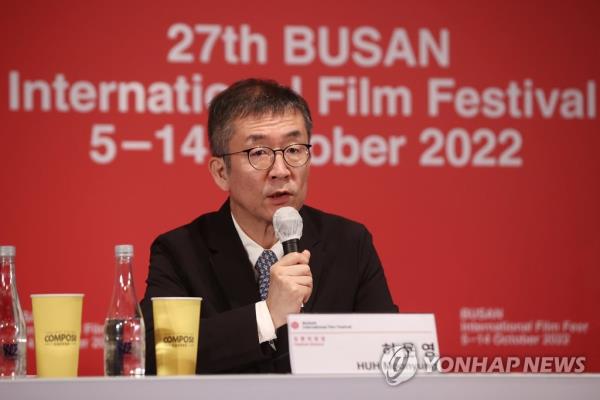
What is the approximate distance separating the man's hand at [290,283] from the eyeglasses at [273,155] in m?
0.53

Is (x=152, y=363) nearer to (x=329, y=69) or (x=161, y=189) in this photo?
(x=161, y=189)

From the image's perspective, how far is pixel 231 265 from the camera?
108 inches

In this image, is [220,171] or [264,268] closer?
[264,268]

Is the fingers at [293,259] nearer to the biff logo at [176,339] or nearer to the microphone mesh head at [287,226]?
the microphone mesh head at [287,226]

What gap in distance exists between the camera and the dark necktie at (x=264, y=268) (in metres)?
2.75

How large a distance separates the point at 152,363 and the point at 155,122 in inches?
70.3

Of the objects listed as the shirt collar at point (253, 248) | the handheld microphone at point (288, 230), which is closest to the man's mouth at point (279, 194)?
the shirt collar at point (253, 248)

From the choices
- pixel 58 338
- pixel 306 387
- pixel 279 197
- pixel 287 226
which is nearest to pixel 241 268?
pixel 279 197

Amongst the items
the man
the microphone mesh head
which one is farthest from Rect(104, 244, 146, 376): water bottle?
the man

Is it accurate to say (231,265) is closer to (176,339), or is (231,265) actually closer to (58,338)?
(176,339)

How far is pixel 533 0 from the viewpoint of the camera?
13.5 ft

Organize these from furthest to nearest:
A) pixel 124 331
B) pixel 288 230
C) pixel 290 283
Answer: pixel 288 230 → pixel 290 283 → pixel 124 331

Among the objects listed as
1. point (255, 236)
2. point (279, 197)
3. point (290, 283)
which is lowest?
point (290, 283)

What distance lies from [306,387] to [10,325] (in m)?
0.78
